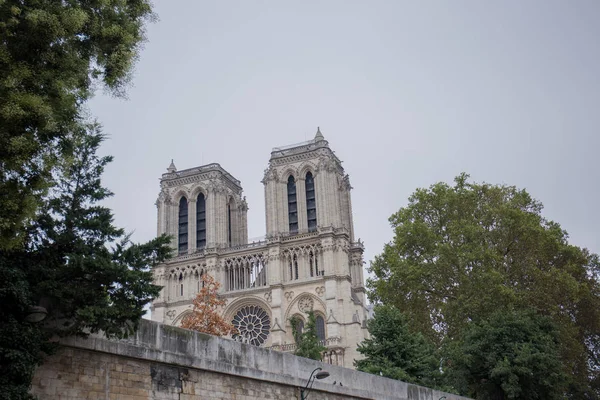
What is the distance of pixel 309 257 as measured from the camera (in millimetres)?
51875

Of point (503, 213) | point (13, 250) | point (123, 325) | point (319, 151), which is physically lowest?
point (123, 325)

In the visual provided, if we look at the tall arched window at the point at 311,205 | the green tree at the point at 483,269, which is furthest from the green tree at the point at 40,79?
the tall arched window at the point at 311,205

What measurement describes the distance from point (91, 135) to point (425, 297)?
18705mm

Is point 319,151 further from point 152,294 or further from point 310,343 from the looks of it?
point 152,294

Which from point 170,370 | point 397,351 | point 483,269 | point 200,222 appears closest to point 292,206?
point 200,222

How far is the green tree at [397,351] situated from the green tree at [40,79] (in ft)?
50.4

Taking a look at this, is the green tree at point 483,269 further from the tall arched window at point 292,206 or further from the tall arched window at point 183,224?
the tall arched window at point 183,224

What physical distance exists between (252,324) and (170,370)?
133 ft

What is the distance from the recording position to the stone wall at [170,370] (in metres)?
10.2

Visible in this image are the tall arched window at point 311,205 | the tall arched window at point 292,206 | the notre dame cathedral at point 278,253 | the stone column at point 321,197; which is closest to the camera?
the notre dame cathedral at point 278,253

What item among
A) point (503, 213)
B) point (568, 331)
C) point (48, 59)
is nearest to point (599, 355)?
point (568, 331)

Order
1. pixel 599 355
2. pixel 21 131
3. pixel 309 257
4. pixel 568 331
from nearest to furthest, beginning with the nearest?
pixel 21 131 < pixel 568 331 < pixel 599 355 < pixel 309 257

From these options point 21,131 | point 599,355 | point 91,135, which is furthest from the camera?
point 599,355

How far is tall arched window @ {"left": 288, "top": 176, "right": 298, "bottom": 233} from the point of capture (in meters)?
54.5
